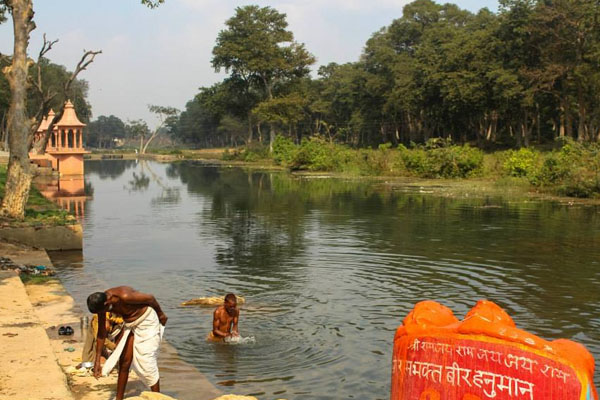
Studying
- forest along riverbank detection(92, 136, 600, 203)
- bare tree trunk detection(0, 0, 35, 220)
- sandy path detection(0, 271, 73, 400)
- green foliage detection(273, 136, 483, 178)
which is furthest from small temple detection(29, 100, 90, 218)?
sandy path detection(0, 271, 73, 400)

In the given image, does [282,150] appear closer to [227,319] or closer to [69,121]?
[69,121]

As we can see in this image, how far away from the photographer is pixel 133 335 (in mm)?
6594

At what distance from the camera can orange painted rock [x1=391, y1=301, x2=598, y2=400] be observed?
387 centimetres

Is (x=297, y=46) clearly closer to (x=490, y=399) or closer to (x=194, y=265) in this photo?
(x=194, y=265)

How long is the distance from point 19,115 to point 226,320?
445 inches

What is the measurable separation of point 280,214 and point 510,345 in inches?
883

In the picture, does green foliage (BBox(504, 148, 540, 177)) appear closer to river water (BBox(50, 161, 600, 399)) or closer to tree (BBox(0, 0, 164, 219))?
river water (BBox(50, 161, 600, 399))

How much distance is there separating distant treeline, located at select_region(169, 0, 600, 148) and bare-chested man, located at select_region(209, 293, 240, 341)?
42.1m

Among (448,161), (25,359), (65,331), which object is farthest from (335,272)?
(448,161)

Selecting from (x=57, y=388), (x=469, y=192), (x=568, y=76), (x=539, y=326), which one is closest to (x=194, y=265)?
(x=539, y=326)

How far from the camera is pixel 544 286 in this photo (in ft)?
44.2

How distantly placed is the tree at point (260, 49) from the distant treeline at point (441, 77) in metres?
0.12

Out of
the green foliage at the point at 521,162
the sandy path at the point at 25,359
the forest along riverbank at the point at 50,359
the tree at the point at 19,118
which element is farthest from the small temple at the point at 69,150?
the sandy path at the point at 25,359

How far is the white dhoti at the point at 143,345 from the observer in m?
6.54
